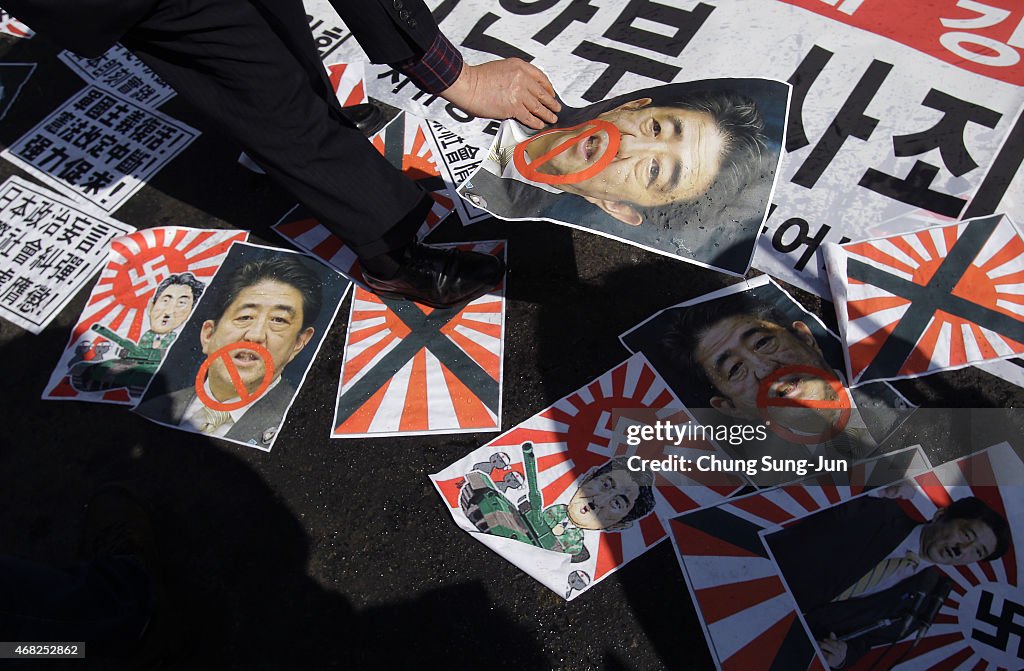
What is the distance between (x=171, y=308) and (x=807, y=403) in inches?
55.5

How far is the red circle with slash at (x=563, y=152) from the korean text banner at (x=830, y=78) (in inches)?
17.0

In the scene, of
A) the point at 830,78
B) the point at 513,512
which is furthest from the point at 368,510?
the point at 830,78

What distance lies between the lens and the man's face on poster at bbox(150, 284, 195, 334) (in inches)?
63.9

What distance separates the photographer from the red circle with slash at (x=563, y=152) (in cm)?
129

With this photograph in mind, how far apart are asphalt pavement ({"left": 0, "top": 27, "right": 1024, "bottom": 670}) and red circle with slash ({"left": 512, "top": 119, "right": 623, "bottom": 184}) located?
293 mm

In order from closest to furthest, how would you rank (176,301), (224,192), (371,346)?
(371,346) → (176,301) → (224,192)

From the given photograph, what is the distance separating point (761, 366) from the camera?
4.46 feet

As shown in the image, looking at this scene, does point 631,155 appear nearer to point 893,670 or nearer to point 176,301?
point 893,670

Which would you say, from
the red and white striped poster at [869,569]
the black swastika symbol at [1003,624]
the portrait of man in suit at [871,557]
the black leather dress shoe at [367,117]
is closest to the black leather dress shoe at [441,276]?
the black leather dress shoe at [367,117]

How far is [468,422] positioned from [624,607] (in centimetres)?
46

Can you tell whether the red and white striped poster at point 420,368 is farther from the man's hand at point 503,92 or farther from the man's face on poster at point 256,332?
the man's hand at point 503,92

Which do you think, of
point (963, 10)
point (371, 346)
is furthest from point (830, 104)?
point (371, 346)

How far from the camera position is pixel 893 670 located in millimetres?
1102

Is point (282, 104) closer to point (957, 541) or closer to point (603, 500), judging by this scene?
point (603, 500)
